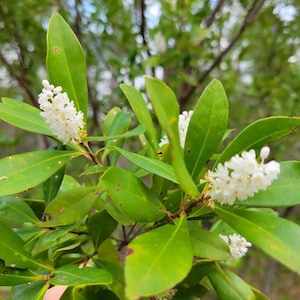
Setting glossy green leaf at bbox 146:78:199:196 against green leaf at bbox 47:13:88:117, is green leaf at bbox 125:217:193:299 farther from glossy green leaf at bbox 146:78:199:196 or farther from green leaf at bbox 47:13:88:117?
green leaf at bbox 47:13:88:117

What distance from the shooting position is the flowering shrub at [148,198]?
554mm

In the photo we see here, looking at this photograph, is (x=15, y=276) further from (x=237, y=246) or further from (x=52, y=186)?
(x=237, y=246)

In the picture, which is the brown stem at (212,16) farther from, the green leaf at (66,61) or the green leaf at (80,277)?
the green leaf at (80,277)

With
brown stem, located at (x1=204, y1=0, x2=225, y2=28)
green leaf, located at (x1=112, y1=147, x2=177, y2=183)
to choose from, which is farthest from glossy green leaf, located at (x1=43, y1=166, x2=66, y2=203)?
brown stem, located at (x1=204, y1=0, x2=225, y2=28)

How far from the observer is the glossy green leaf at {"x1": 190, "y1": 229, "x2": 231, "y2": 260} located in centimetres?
66

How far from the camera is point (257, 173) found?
550mm

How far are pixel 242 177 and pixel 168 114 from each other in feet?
0.43

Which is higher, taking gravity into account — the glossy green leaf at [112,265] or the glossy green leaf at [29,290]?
the glossy green leaf at [29,290]

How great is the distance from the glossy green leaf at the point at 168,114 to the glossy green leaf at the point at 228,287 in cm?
24

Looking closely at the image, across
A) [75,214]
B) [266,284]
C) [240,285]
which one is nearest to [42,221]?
[75,214]

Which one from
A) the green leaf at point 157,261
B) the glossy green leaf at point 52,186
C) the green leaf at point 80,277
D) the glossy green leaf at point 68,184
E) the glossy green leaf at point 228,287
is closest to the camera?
the green leaf at point 157,261

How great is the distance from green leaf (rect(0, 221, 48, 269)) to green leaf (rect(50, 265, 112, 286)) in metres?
0.05

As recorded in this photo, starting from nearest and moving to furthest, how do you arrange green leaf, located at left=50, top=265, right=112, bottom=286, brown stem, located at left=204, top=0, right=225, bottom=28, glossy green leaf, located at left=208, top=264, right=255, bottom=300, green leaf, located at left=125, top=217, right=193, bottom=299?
green leaf, located at left=125, top=217, right=193, bottom=299 < green leaf, located at left=50, top=265, right=112, bottom=286 < glossy green leaf, located at left=208, top=264, right=255, bottom=300 < brown stem, located at left=204, top=0, right=225, bottom=28

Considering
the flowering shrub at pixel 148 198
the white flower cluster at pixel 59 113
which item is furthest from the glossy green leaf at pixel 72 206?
the white flower cluster at pixel 59 113
